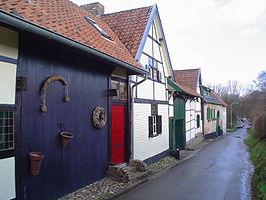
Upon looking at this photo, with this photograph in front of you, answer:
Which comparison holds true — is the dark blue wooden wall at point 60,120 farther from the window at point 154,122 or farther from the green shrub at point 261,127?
the green shrub at point 261,127

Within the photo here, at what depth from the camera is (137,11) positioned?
1261 cm

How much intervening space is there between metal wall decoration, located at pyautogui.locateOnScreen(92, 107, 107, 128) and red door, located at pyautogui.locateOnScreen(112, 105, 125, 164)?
106 cm

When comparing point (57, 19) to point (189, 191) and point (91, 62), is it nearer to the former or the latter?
point (91, 62)

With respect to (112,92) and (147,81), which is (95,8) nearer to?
(147,81)

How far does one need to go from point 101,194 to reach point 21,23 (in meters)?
4.60

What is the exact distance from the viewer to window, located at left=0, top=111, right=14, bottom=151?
186 inches

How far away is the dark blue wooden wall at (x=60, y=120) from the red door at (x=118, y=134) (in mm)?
746

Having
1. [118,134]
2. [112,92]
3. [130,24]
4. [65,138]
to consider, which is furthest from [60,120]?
[130,24]

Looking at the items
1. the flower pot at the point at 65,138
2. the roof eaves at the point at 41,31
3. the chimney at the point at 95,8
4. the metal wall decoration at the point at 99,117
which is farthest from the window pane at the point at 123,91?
the chimney at the point at 95,8

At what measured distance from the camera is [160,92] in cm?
1321

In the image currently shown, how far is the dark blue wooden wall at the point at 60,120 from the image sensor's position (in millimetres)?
5258

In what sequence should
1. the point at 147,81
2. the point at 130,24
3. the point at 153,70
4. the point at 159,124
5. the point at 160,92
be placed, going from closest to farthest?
the point at 147,81, the point at 130,24, the point at 153,70, the point at 159,124, the point at 160,92

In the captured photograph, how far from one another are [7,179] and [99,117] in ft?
11.4

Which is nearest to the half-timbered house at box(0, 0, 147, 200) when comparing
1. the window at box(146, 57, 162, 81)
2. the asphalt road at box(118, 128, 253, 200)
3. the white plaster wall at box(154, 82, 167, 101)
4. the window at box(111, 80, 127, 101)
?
the window at box(111, 80, 127, 101)
